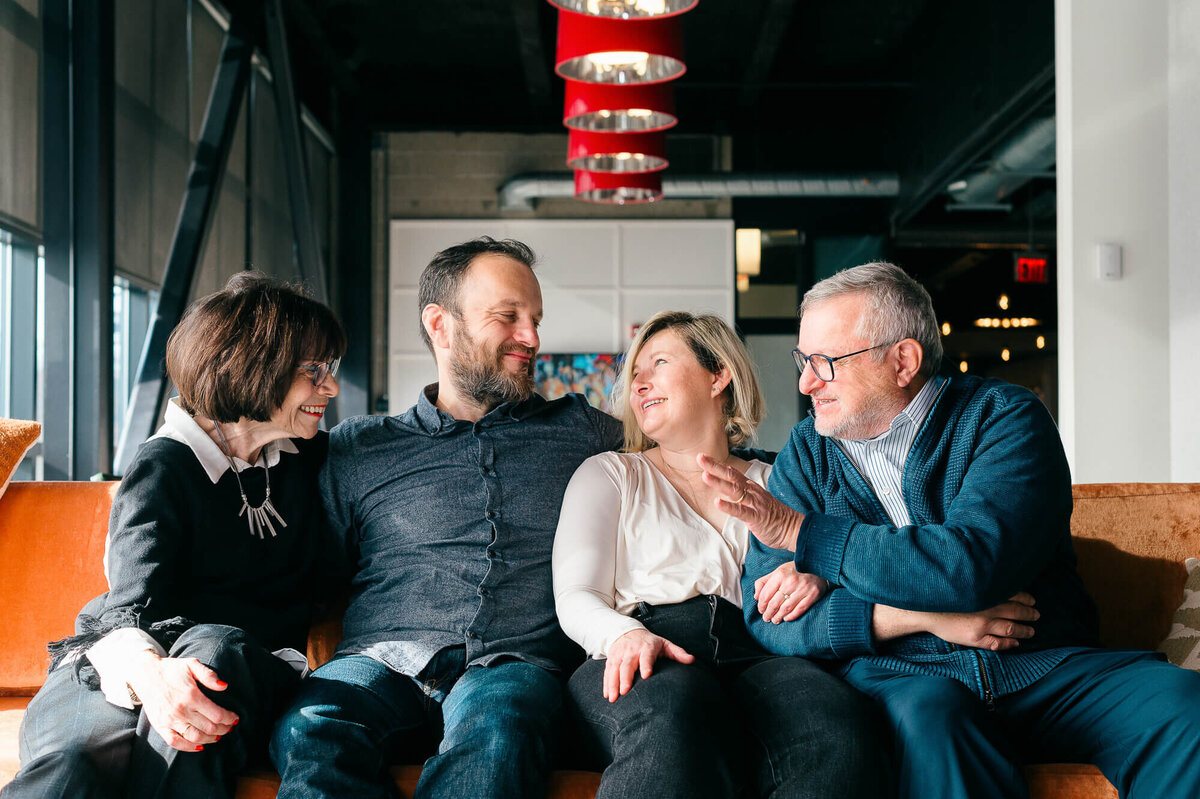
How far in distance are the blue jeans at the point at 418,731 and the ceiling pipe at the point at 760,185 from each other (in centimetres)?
707

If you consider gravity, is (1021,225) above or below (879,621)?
above

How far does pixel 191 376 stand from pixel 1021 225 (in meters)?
6.07

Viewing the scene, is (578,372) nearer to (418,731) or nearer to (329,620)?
(329,620)

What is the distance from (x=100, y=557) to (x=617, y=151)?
9.14 ft

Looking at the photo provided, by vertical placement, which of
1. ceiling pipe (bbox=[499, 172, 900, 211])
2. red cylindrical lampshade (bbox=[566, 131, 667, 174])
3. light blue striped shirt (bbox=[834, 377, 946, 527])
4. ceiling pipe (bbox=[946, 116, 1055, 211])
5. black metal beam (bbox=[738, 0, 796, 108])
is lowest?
light blue striped shirt (bbox=[834, 377, 946, 527])

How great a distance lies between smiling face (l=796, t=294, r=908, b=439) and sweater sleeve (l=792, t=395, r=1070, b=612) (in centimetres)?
18

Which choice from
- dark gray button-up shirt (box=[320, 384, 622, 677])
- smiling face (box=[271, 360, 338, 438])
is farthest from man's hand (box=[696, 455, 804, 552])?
smiling face (box=[271, 360, 338, 438])

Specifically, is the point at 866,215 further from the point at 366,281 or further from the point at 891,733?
the point at 891,733

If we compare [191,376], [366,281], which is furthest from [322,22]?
[191,376]

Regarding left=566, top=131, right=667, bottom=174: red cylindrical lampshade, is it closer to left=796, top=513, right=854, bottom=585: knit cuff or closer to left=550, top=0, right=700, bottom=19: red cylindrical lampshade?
left=550, top=0, right=700, bottom=19: red cylindrical lampshade

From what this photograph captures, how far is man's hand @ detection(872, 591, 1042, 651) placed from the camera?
1.65 meters

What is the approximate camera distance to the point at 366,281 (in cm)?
864

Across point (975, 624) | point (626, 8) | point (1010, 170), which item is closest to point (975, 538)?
point (975, 624)

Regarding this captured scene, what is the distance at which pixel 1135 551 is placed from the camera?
2.10 meters
